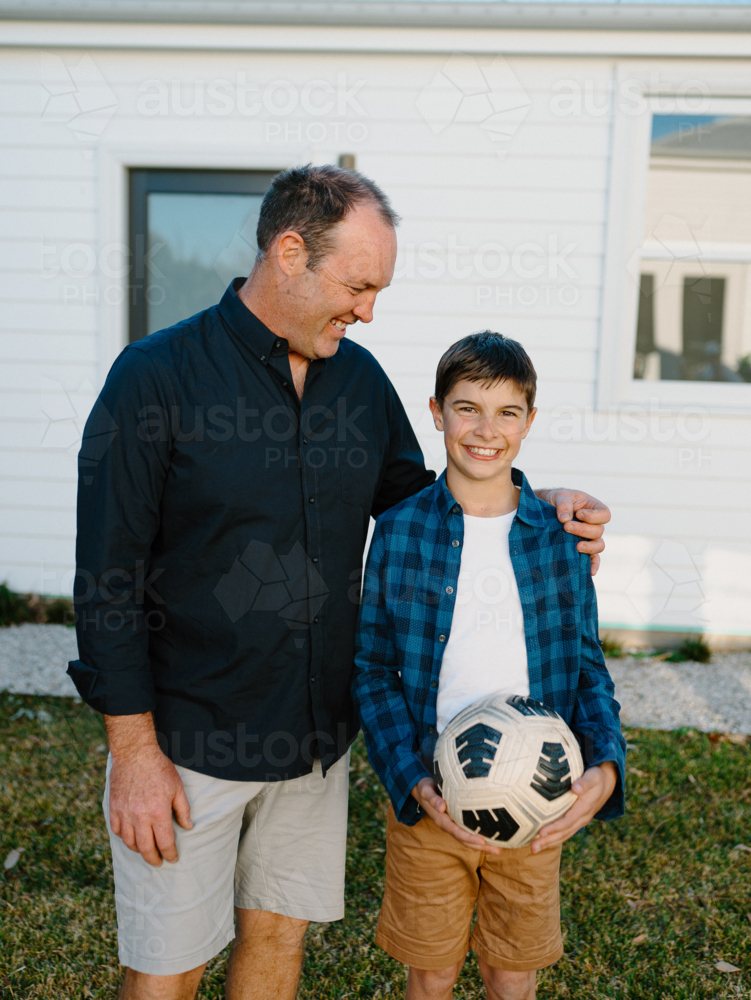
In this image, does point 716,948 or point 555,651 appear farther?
point 716,948

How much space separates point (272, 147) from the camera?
498 centimetres

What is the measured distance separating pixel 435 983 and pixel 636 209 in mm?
4551

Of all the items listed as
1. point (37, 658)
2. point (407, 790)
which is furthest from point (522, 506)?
point (37, 658)

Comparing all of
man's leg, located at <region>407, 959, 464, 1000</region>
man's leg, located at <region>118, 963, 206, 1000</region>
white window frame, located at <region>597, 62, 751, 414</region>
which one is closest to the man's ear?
man's leg, located at <region>118, 963, 206, 1000</region>

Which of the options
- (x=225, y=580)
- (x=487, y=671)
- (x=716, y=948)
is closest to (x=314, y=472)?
(x=225, y=580)

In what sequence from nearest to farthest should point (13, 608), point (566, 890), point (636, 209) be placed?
point (566, 890) < point (636, 209) < point (13, 608)

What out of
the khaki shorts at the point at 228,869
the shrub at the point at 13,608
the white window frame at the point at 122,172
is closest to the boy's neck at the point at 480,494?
the khaki shorts at the point at 228,869

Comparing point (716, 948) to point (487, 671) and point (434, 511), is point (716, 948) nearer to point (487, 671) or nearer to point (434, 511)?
point (487, 671)

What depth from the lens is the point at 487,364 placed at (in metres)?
2.02

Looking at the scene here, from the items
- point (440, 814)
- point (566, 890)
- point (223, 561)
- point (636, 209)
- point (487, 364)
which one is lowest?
point (566, 890)

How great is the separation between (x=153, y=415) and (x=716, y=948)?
251 cm

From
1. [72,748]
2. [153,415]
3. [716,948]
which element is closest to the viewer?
[153,415]

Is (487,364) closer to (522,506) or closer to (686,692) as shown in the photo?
(522,506)

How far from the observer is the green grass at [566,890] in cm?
244
